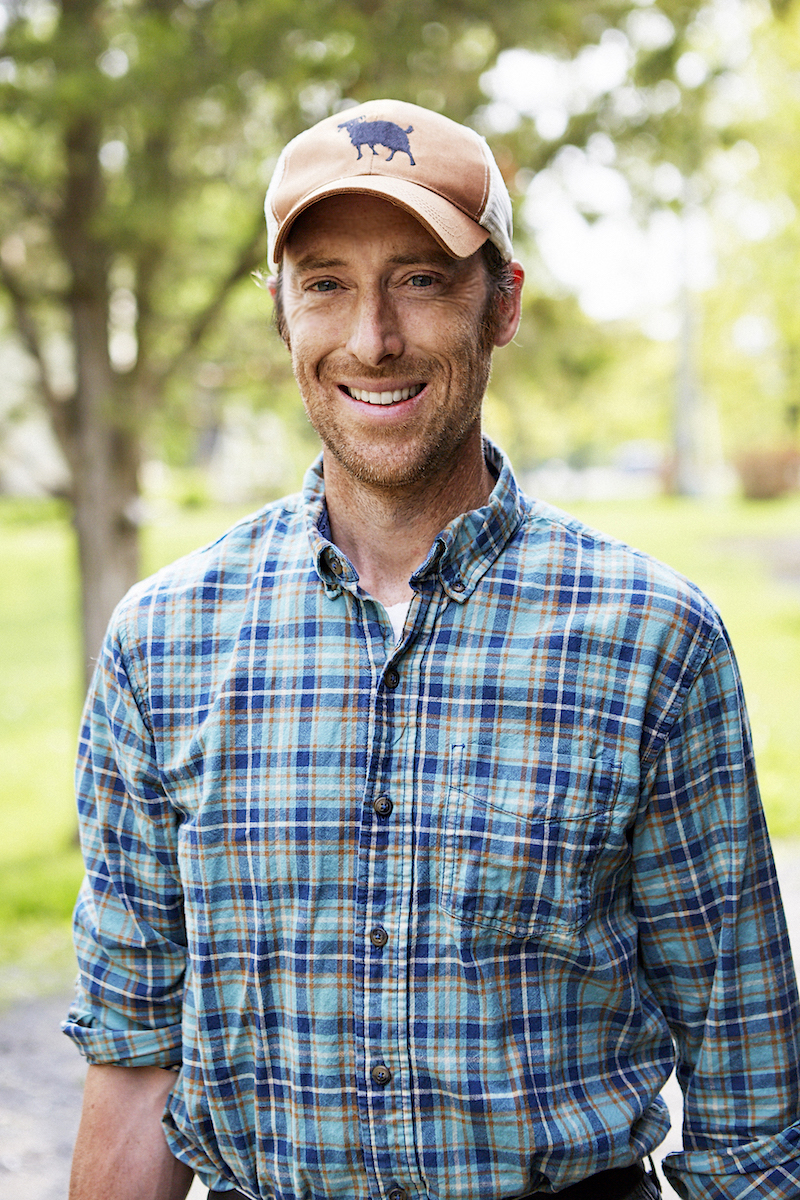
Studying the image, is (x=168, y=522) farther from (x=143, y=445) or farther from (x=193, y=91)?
(x=193, y=91)

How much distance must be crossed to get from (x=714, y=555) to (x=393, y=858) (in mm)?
17877

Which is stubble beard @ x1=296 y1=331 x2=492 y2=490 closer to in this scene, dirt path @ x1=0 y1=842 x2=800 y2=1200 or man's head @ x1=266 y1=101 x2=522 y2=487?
man's head @ x1=266 y1=101 x2=522 y2=487

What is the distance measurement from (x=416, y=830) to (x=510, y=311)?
842mm

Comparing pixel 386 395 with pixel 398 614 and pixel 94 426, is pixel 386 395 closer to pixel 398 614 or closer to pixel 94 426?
pixel 398 614

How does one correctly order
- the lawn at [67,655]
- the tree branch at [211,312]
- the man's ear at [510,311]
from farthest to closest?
the lawn at [67,655], the tree branch at [211,312], the man's ear at [510,311]

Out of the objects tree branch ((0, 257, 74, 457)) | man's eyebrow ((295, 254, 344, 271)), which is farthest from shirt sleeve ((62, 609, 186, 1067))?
tree branch ((0, 257, 74, 457))

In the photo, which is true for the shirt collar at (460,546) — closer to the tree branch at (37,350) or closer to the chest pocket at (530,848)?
the chest pocket at (530,848)

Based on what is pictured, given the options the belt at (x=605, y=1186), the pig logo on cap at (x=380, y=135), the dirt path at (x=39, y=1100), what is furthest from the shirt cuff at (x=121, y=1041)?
the dirt path at (x=39, y=1100)

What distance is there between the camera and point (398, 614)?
1741 mm

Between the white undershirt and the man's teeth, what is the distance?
301 mm

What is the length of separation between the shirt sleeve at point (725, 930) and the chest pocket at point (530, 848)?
0.31 feet

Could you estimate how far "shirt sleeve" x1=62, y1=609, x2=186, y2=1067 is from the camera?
1.73 meters

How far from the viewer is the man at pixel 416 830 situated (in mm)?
1565

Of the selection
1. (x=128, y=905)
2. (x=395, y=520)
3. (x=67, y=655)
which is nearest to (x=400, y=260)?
(x=395, y=520)
